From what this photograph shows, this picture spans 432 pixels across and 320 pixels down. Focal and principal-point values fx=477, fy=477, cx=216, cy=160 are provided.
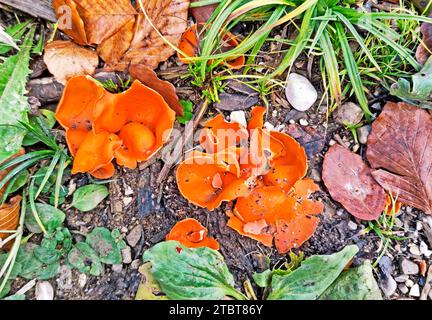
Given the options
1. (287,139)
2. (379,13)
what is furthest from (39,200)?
(379,13)

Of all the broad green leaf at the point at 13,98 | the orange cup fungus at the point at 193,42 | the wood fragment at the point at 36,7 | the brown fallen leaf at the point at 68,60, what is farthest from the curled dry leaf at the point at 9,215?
the orange cup fungus at the point at 193,42

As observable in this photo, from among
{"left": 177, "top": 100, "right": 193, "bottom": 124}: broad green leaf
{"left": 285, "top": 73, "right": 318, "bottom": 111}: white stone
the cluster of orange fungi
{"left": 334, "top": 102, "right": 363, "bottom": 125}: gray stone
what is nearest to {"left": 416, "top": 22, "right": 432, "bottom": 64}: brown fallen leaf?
{"left": 334, "top": 102, "right": 363, "bottom": 125}: gray stone

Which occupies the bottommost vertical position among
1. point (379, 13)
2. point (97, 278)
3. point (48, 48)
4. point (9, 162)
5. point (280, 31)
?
point (97, 278)

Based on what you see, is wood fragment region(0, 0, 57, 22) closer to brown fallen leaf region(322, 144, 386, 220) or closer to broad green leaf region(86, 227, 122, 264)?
broad green leaf region(86, 227, 122, 264)

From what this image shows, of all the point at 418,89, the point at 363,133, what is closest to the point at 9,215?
the point at 363,133
